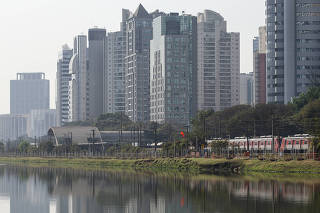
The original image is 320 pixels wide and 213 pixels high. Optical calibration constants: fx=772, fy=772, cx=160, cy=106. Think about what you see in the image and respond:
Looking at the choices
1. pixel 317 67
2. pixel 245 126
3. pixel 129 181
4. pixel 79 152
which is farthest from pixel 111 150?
pixel 129 181

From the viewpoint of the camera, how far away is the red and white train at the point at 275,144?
11303 centimetres

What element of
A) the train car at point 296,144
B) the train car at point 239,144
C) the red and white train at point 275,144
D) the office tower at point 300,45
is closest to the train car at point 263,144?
the red and white train at point 275,144

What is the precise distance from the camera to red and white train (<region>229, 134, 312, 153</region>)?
113025 mm

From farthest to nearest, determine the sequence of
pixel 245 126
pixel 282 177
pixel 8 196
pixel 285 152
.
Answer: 1. pixel 245 126
2. pixel 285 152
3. pixel 282 177
4. pixel 8 196

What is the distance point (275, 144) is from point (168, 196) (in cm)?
5204

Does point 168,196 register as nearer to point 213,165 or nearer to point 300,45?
point 213,165

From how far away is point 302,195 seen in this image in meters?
65.1

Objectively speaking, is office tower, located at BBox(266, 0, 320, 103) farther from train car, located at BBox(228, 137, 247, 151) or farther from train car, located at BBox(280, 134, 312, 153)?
train car, located at BBox(280, 134, 312, 153)

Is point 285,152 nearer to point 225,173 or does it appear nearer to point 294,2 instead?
point 225,173

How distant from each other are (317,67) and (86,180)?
10835 cm

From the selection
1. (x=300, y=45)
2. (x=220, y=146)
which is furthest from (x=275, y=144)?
(x=300, y=45)

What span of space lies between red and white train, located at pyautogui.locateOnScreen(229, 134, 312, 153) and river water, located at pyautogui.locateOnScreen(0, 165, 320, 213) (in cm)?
2345

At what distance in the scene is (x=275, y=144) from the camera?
118875 millimetres

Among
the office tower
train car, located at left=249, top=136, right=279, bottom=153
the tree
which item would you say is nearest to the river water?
train car, located at left=249, top=136, right=279, bottom=153
